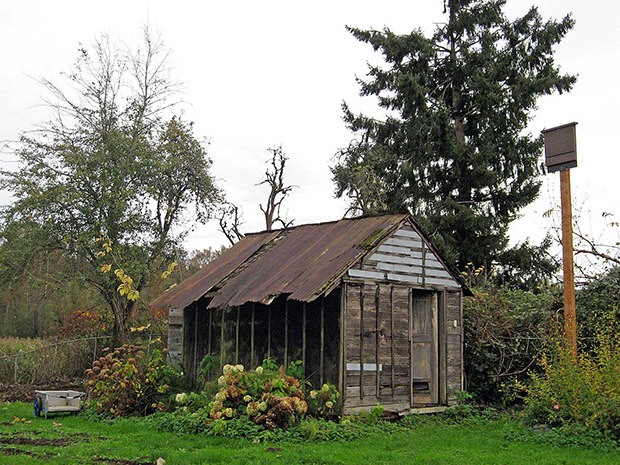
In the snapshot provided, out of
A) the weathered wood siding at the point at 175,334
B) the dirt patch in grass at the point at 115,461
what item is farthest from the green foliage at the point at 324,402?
the weathered wood siding at the point at 175,334

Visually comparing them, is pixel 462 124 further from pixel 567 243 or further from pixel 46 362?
pixel 46 362

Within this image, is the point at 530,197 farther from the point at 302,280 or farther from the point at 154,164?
the point at 302,280

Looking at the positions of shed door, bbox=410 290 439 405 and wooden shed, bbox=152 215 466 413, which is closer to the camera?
wooden shed, bbox=152 215 466 413

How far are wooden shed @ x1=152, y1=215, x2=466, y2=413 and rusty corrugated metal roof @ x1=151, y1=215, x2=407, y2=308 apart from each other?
0.04 m

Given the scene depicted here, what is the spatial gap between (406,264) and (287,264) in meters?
2.51

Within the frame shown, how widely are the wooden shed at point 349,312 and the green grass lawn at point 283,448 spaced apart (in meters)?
1.31

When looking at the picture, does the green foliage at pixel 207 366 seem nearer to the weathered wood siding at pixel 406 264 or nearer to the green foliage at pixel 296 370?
the green foliage at pixel 296 370

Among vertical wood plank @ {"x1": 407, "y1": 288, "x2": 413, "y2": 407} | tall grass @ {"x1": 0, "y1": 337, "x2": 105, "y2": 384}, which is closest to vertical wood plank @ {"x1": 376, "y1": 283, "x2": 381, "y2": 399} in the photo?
vertical wood plank @ {"x1": 407, "y1": 288, "x2": 413, "y2": 407}

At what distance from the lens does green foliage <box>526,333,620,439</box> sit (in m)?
10.7

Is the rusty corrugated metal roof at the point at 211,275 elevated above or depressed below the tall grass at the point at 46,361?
above

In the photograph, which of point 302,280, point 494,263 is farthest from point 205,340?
point 494,263

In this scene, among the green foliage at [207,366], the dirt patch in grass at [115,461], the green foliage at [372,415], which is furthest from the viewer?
the green foliage at [207,366]

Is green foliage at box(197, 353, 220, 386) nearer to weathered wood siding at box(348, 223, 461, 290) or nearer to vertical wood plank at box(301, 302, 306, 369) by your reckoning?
vertical wood plank at box(301, 302, 306, 369)

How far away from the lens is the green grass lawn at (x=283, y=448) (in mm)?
9438
